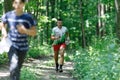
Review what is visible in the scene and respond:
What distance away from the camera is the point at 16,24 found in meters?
7.52

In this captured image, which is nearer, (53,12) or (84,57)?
(84,57)

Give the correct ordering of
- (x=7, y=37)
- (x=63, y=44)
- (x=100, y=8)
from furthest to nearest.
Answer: (x=100, y=8)
(x=63, y=44)
(x=7, y=37)

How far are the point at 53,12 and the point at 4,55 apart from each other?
84.9ft

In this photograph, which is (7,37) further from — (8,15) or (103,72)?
(103,72)

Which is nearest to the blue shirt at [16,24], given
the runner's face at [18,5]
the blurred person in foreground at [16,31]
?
the blurred person in foreground at [16,31]

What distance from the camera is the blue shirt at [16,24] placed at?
7535mm

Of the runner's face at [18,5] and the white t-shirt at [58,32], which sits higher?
the runner's face at [18,5]

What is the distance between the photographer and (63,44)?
47.5ft

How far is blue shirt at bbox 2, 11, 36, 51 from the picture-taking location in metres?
7.54

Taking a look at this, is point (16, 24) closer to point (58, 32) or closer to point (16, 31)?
point (16, 31)

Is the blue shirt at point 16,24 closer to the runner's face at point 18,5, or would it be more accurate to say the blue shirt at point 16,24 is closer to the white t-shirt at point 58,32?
the runner's face at point 18,5

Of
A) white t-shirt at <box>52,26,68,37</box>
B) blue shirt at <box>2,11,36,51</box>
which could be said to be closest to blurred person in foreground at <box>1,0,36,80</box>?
blue shirt at <box>2,11,36,51</box>

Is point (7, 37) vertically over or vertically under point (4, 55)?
over

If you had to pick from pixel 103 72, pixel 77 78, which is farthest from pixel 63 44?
pixel 103 72
